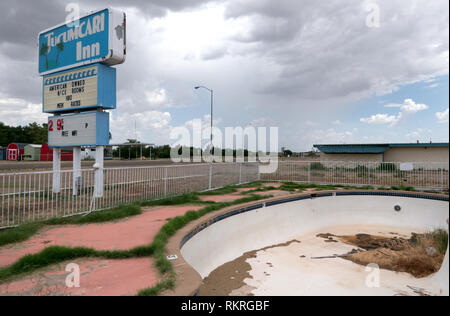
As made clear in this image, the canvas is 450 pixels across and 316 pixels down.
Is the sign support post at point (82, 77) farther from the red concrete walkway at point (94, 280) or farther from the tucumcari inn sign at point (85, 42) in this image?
the red concrete walkway at point (94, 280)

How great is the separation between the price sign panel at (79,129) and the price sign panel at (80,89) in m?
0.34

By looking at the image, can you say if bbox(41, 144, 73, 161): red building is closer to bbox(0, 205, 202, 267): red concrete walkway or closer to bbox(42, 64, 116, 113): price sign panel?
bbox(42, 64, 116, 113): price sign panel

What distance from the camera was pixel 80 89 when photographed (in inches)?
419

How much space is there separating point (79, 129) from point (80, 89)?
1.53 meters

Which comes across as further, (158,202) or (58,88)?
(58,88)

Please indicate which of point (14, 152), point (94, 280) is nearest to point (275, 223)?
point (94, 280)

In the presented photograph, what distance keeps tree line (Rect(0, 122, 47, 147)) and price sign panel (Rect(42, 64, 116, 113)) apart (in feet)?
196

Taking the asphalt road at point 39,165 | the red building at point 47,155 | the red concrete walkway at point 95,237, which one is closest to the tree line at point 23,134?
the red building at point 47,155

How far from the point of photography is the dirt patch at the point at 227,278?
491 centimetres
